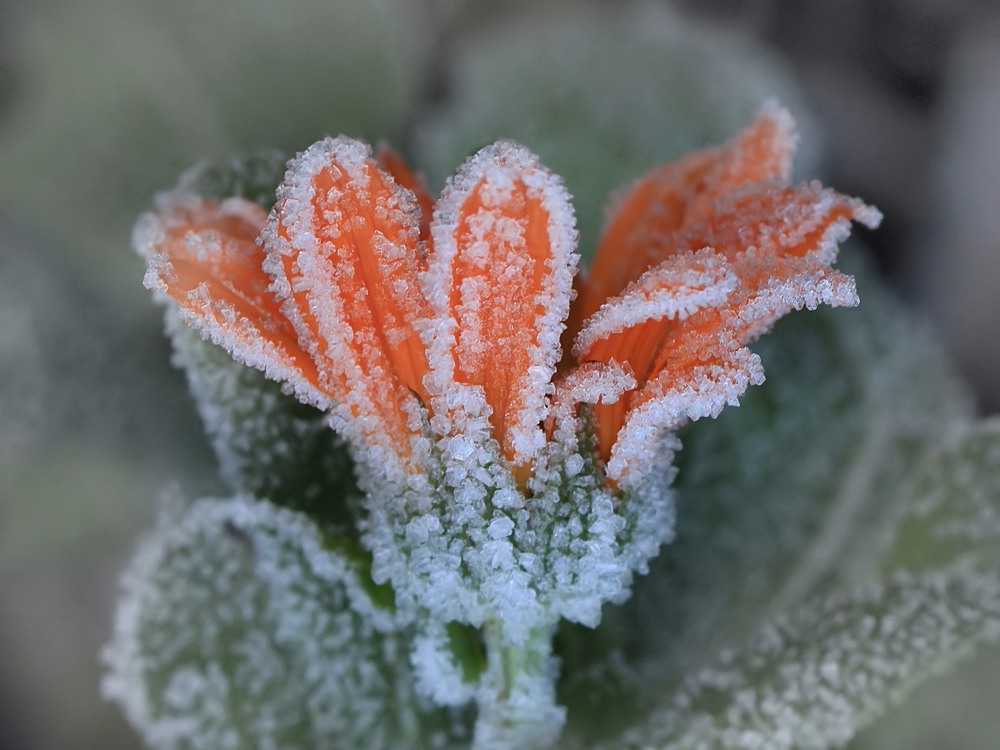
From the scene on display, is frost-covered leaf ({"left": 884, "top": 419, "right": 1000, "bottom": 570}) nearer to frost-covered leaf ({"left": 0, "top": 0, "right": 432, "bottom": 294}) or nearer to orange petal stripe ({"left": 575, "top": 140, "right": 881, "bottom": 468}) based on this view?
orange petal stripe ({"left": 575, "top": 140, "right": 881, "bottom": 468})

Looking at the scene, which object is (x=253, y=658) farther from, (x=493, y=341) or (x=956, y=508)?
(x=956, y=508)

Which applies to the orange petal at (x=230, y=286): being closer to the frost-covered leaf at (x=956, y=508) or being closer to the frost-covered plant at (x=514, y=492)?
the frost-covered plant at (x=514, y=492)

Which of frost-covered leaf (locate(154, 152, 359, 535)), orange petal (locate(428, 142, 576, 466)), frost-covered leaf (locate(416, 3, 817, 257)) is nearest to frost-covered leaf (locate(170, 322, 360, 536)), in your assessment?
frost-covered leaf (locate(154, 152, 359, 535))

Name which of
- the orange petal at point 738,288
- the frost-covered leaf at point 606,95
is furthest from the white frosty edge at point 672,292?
the frost-covered leaf at point 606,95

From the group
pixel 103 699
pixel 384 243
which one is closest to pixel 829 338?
pixel 384 243

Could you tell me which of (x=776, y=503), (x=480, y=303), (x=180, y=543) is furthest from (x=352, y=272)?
(x=776, y=503)

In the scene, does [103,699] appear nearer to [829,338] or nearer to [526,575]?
[526,575]
